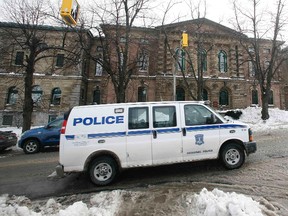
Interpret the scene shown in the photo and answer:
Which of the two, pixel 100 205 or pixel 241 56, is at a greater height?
pixel 241 56

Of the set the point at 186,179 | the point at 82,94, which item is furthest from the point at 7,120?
the point at 186,179

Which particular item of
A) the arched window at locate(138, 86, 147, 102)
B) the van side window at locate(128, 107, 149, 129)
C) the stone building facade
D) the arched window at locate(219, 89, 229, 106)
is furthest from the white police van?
the arched window at locate(219, 89, 229, 106)

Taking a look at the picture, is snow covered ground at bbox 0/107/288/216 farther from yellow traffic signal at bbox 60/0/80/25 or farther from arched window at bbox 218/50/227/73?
arched window at bbox 218/50/227/73

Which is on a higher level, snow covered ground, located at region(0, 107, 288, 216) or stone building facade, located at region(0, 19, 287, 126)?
stone building facade, located at region(0, 19, 287, 126)

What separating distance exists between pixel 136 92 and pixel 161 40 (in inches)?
346

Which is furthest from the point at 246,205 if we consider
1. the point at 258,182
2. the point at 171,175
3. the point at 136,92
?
the point at 136,92

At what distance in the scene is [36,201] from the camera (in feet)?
15.1

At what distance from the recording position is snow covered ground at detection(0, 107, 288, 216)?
3.36 metres

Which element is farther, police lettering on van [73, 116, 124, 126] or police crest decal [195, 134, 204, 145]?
police crest decal [195, 134, 204, 145]

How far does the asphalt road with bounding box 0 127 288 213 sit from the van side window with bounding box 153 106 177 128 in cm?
155

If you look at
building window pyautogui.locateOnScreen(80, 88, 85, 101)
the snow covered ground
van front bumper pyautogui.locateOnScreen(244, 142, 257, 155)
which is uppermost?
building window pyautogui.locateOnScreen(80, 88, 85, 101)

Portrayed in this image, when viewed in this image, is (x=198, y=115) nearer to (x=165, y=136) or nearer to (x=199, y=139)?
(x=199, y=139)

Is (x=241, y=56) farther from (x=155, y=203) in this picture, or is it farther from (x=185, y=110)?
(x=155, y=203)

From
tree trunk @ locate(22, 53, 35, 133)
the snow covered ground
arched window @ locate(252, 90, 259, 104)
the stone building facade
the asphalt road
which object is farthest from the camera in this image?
arched window @ locate(252, 90, 259, 104)
